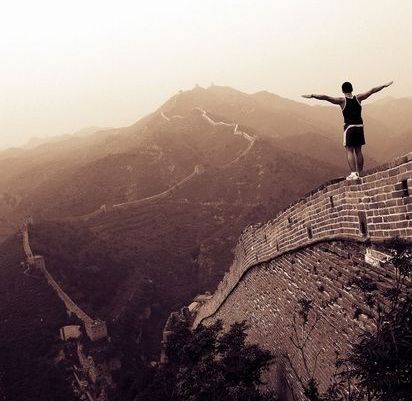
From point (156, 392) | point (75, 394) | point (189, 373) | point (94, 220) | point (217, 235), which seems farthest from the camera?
point (94, 220)

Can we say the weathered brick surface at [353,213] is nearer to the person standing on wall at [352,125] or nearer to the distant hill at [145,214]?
the person standing on wall at [352,125]

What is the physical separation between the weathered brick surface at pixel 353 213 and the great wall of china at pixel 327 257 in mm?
10

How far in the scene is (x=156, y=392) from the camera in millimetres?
15180

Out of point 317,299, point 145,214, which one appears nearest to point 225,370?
point 317,299

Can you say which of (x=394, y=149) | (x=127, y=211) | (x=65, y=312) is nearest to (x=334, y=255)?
(x=65, y=312)

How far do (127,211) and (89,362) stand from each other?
89.1 feet

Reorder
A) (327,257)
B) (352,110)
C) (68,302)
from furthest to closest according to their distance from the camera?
(68,302), (327,257), (352,110)

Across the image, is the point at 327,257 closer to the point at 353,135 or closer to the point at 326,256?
the point at 326,256

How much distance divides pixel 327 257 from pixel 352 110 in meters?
2.39

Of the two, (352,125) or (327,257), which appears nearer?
(352,125)

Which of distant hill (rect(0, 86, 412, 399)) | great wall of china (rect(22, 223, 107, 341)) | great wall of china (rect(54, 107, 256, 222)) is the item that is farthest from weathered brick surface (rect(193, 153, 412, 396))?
great wall of china (rect(54, 107, 256, 222))

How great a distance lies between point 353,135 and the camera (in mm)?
5465

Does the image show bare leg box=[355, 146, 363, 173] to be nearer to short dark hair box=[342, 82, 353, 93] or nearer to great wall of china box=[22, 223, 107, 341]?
short dark hair box=[342, 82, 353, 93]

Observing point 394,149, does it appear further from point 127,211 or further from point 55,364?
point 55,364
